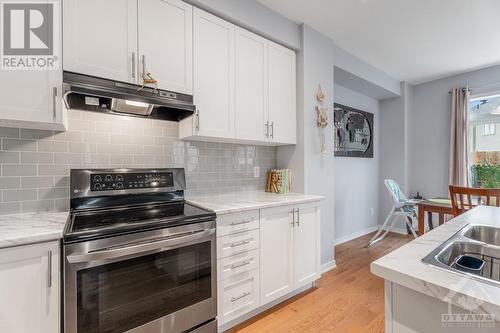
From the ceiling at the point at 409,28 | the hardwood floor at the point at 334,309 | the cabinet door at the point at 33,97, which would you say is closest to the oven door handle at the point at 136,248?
the cabinet door at the point at 33,97

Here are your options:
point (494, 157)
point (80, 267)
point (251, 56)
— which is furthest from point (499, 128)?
point (80, 267)

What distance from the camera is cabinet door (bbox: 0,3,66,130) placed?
122 cm

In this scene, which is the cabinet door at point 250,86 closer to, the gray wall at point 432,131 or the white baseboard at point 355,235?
the white baseboard at point 355,235

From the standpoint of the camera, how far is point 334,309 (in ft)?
6.73

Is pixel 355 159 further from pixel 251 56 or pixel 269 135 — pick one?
pixel 251 56

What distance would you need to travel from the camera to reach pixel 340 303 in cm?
214

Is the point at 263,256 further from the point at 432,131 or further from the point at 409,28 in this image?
the point at 432,131

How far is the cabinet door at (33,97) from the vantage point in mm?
1216

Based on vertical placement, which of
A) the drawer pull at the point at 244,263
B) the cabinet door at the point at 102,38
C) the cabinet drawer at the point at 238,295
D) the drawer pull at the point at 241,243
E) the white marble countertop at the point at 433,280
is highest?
the cabinet door at the point at 102,38

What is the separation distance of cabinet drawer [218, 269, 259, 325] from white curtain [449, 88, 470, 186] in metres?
3.73

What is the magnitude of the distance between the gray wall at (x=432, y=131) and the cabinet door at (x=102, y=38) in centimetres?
459

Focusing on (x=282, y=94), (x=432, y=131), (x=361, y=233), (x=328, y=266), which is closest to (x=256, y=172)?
(x=282, y=94)

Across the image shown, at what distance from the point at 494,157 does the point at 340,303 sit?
352 centimetres

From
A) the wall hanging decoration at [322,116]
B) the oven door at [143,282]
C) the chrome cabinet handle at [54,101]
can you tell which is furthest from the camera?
the wall hanging decoration at [322,116]
